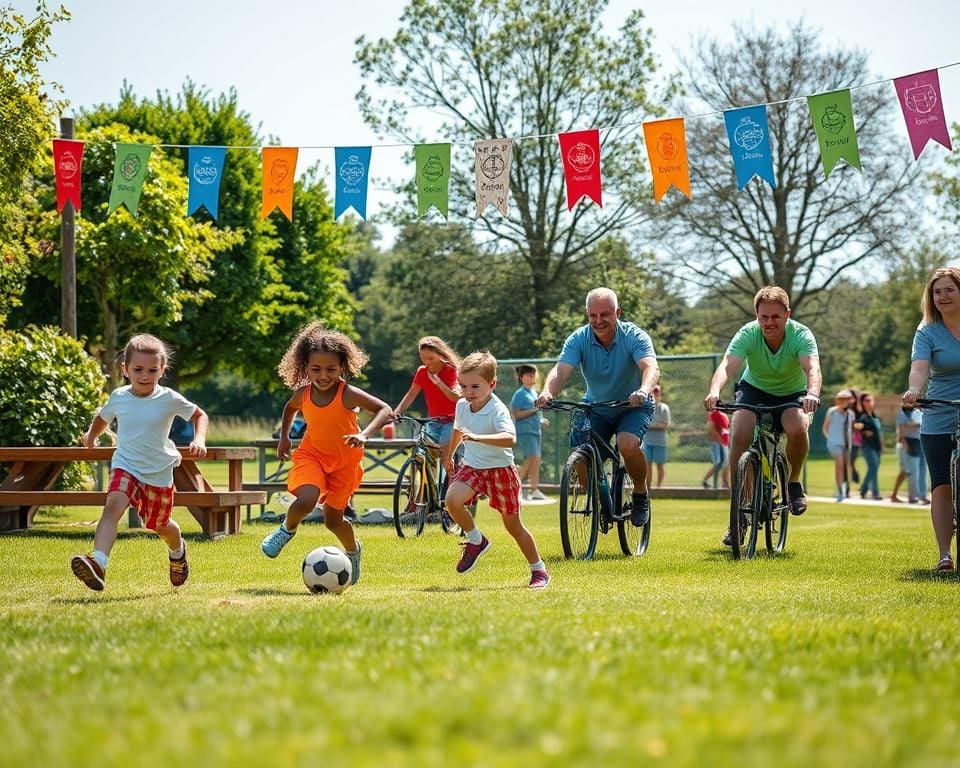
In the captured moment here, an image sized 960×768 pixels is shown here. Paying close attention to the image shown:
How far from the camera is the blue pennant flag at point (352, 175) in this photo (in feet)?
53.2

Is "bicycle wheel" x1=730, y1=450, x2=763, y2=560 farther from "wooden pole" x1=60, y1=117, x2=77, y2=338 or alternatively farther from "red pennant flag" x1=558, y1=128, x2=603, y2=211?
"wooden pole" x1=60, y1=117, x2=77, y2=338

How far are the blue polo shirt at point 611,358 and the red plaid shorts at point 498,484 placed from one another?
6.04 ft

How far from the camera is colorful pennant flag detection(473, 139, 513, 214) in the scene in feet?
53.5

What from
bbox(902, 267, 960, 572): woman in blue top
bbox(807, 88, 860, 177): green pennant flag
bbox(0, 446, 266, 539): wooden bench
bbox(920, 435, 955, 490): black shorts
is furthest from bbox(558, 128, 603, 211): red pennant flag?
bbox(920, 435, 955, 490): black shorts

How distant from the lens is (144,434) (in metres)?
7.60

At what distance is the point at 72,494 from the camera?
12.0 meters

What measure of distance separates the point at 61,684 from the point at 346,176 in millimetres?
12857

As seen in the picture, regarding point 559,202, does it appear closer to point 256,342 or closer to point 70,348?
point 256,342

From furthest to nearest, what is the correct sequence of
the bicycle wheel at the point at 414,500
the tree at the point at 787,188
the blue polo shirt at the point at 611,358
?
the tree at the point at 787,188, the bicycle wheel at the point at 414,500, the blue polo shirt at the point at 611,358

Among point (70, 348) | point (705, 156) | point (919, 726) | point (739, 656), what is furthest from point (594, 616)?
point (705, 156)

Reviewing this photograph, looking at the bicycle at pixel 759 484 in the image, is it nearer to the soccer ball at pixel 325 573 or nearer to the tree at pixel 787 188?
the soccer ball at pixel 325 573

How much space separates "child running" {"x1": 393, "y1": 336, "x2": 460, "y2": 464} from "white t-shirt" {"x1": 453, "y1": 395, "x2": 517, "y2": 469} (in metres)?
4.10

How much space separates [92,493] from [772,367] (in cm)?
664

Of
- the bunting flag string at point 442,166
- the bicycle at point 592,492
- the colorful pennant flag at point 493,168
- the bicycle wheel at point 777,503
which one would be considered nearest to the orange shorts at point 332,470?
the bicycle at point 592,492
